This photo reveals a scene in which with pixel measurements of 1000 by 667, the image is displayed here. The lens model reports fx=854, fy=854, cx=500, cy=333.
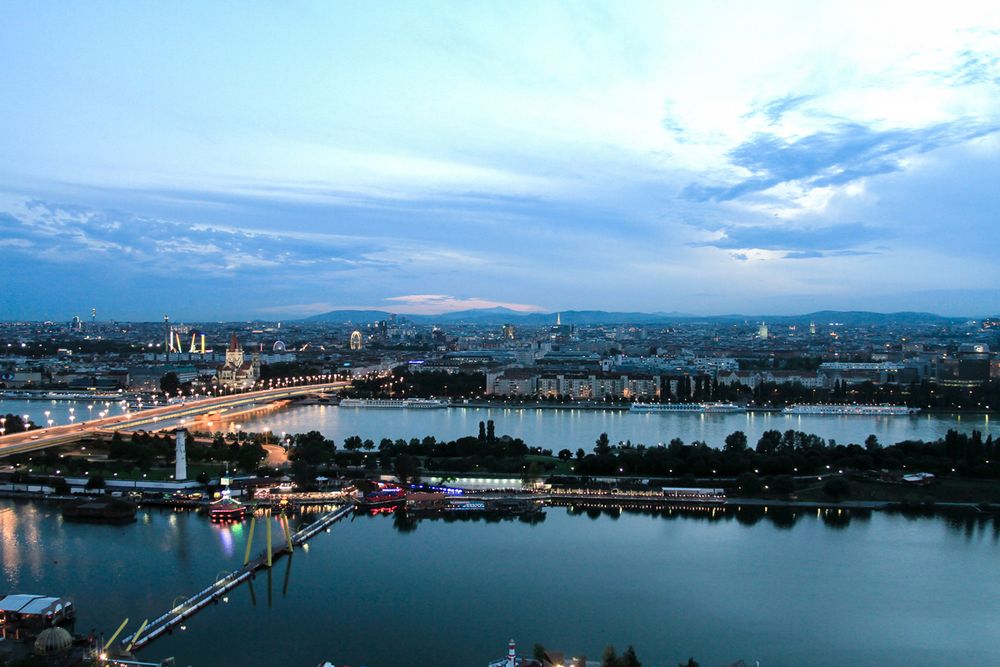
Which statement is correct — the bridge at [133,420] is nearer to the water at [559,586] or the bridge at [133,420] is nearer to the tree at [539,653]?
the water at [559,586]

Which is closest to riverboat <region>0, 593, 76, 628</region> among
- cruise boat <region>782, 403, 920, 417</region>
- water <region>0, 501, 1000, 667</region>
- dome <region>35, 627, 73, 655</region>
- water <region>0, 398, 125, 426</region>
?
water <region>0, 501, 1000, 667</region>

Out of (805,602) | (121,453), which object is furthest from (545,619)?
(121,453)

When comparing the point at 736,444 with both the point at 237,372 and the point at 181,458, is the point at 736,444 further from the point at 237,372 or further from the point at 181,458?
→ the point at 237,372

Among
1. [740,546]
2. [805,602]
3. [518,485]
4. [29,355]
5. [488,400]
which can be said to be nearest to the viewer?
[805,602]

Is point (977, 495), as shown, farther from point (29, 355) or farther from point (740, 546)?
point (29, 355)

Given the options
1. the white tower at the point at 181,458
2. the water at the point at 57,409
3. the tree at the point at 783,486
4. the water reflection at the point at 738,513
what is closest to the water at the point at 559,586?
the water reflection at the point at 738,513

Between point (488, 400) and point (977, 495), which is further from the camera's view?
point (488, 400)
